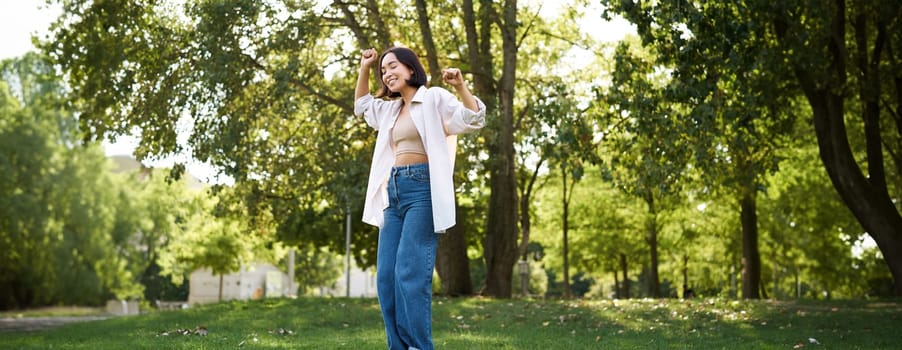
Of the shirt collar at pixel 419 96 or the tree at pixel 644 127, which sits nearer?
the shirt collar at pixel 419 96

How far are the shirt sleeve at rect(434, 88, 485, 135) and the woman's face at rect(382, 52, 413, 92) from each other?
30cm

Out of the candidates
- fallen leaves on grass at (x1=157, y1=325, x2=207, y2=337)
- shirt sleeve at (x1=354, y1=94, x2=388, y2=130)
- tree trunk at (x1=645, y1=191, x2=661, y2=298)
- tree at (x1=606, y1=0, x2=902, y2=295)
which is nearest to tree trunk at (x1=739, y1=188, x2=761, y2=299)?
tree trunk at (x1=645, y1=191, x2=661, y2=298)

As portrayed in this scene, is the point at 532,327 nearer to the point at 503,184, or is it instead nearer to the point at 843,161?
the point at 843,161

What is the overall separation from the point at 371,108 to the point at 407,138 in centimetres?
48

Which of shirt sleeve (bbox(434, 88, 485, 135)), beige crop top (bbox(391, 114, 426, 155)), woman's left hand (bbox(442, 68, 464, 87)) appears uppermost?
woman's left hand (bbox(442, 68, 464, 87))

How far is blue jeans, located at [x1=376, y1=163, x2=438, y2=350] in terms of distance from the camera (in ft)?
16.9

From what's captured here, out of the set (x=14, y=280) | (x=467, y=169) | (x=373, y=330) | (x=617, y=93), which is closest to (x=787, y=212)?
(x=467, y=169)

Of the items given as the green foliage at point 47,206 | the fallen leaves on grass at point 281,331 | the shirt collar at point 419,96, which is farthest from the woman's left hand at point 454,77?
the green foliage at point 47,206

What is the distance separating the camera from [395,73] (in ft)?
18.5

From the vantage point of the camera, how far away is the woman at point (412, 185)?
204 inches

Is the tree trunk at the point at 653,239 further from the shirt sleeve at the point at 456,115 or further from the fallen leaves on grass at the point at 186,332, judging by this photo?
the shirt sleeve at the point at 456,115

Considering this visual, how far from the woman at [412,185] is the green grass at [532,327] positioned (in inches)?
114

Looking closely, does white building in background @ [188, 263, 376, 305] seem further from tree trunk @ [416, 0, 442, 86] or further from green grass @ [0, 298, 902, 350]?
green grass @ [0, 298, 902, 350]

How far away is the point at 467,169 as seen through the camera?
18.9 metres
